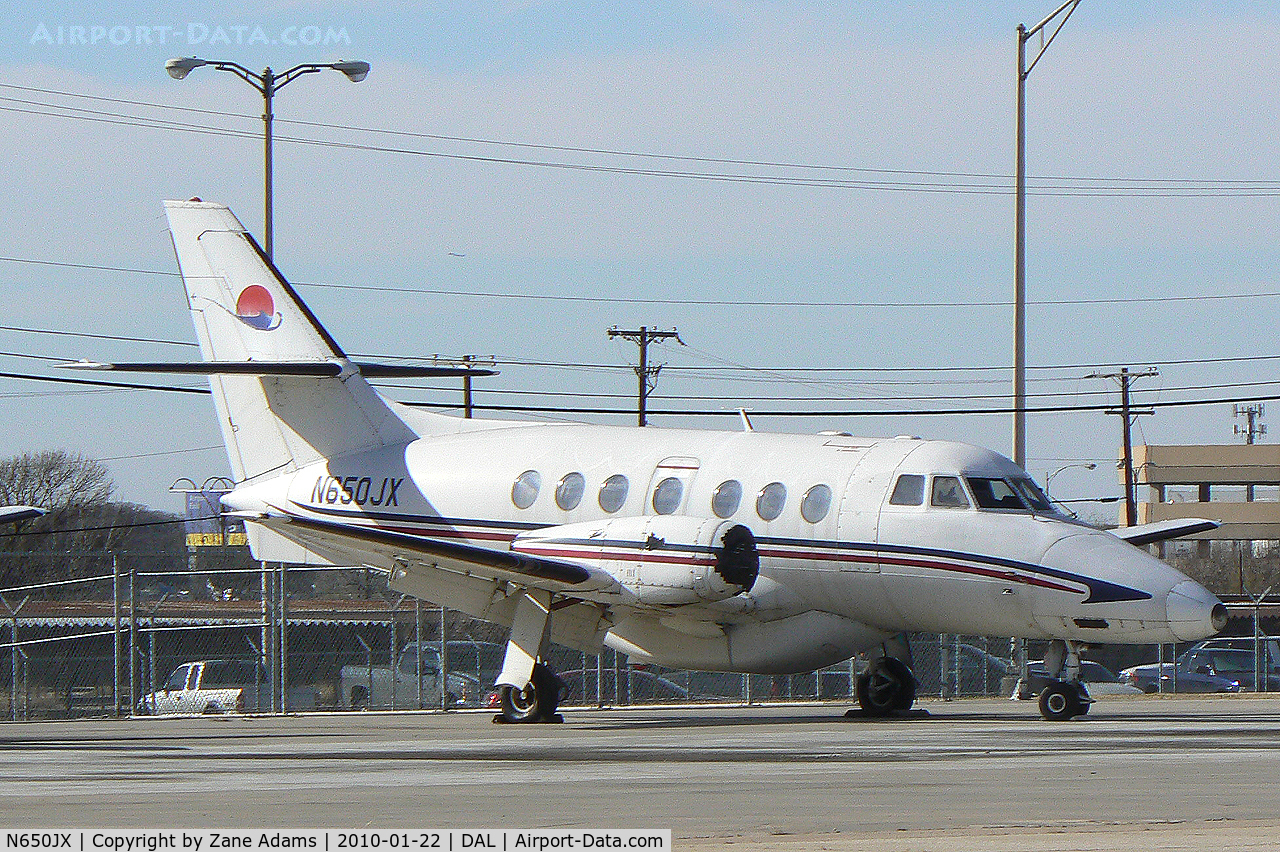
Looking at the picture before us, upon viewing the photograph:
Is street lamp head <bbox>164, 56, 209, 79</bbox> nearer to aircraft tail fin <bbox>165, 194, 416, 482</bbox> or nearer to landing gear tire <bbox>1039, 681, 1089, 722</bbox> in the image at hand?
aircraft tail fin <bbox>165, 194, 416, 482</bbox>

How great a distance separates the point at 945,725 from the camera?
792 inches

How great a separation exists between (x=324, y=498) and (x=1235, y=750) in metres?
14.2

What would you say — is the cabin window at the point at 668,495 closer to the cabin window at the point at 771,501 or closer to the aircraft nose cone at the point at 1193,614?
the cabin window at the point at 771,501

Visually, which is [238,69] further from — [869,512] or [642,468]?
[869,512]

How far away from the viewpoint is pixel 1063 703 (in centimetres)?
2050

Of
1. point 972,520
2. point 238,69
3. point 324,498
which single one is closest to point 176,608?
point 238,69

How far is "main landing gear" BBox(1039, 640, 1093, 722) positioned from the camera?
67.2 ft

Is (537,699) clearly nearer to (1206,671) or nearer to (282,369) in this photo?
(282,369)

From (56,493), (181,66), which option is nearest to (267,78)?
(181,66)

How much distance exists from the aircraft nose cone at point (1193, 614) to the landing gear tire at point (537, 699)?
7.29 metres

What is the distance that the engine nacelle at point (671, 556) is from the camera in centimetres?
2067

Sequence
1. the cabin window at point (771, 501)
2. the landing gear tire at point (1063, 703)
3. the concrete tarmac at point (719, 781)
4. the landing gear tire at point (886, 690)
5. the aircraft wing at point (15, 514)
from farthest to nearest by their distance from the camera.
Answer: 1. the landing gear tire at point (886, 690)
2. the cabin window at point (771, 501)
3. the landing gear tire at point (1063, 703)
4. the aircraft wing at point (15, 514)
5. the concrete tarmac at point (719, 781)

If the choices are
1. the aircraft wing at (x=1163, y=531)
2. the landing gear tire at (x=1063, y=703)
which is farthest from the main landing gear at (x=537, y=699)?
the aircraft wing at (x=1163, y=531)

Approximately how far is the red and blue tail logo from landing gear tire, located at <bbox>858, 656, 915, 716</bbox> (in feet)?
33.7
